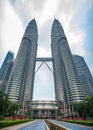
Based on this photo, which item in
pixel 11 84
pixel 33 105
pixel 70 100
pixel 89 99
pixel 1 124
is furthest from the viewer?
pixel 33 105

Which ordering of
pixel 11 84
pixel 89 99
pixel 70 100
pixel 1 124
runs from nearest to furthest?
pixel 1 124, pixel 89 99, pixel 70 100, pixel 11 84

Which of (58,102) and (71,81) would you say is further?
(58,102)

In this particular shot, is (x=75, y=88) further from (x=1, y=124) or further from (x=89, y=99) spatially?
(x=1, y=124)

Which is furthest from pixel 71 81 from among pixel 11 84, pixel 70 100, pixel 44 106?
pixel 11 84

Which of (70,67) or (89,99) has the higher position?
(70,67)

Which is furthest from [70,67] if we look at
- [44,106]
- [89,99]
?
[89,99]

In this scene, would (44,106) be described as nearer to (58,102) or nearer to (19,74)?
(58,102)

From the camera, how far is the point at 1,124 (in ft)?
103

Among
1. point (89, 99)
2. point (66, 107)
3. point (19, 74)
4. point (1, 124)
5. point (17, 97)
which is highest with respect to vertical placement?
point (19, 74)

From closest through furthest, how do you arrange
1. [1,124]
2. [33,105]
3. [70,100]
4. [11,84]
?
[1,124], [70,100], [11,84], [33,105]

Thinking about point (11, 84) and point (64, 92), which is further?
point (64, 92)

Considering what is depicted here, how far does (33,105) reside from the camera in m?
193

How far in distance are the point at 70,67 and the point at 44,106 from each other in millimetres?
66048

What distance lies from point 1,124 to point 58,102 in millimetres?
167622
